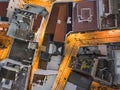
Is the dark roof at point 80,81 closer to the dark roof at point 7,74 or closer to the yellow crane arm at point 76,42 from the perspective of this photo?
the yellow crane arm at point 76,42

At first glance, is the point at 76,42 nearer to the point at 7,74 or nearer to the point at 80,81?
the point at 80,81

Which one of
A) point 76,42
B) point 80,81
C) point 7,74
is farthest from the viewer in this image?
point 76,42

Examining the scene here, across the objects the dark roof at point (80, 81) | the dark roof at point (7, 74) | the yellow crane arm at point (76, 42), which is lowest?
the dark roof at point (80, 81)

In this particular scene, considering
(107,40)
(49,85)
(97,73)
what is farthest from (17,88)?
(107,40)

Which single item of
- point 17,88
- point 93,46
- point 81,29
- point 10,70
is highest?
point 81,29

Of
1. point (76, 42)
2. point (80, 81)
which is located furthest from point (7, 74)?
point (76, 42)

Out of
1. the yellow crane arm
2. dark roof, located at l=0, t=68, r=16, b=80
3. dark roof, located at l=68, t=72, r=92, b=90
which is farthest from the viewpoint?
the yellow crane arm

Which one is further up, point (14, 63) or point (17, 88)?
point (14, 63)

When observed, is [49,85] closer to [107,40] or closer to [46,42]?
[46,42]

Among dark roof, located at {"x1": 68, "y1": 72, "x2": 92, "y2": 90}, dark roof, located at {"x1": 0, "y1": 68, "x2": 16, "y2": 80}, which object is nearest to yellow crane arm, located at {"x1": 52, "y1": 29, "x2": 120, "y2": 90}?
dark roof, located at {"x1": 68, "y1": 72, "x2": 92, "y2": 90}

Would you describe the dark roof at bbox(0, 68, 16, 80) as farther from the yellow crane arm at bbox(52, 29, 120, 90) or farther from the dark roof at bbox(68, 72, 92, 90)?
the dark roof at bbox(68, 72, 92, 90)

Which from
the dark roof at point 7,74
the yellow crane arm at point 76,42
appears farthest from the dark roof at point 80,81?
the dark roof at point 7,74
